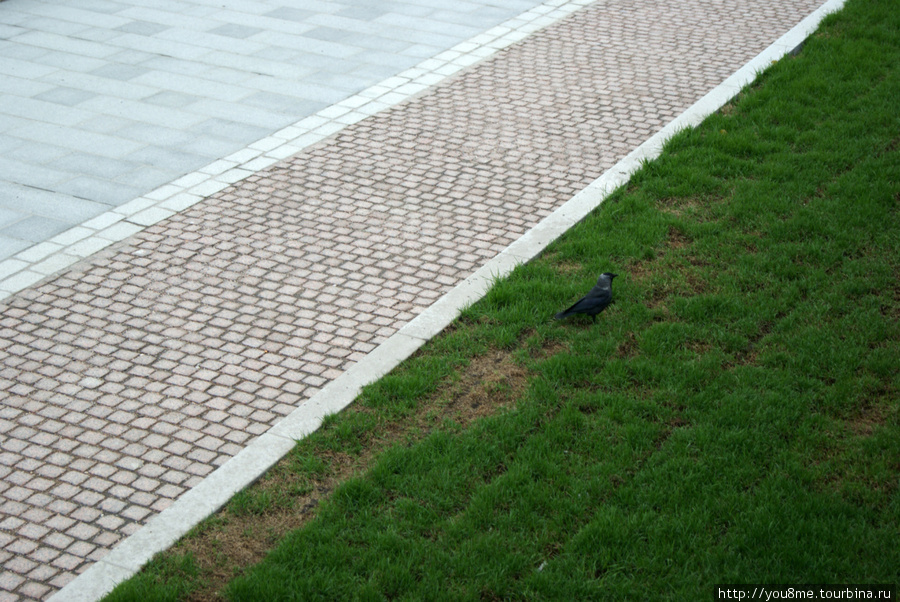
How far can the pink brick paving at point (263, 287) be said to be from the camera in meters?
5.33

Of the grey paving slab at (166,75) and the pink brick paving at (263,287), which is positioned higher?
the grey paving slab at (166,75)

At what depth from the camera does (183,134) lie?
10055 mm

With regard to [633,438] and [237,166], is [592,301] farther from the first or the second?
[237,166]

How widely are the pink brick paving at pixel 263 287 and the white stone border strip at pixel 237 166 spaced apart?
0.67 ft

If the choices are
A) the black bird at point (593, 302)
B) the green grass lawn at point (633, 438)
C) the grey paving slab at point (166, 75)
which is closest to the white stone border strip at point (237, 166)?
the grey paving slab at point (166, 75)

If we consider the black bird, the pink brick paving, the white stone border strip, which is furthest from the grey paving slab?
the black bird

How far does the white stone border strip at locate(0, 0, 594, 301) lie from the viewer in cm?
767

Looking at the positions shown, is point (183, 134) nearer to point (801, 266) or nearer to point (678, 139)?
point (678, 139)

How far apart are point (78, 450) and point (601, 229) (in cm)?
465


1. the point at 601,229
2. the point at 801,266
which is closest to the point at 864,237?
the point at 801,266

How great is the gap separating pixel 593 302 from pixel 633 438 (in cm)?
131

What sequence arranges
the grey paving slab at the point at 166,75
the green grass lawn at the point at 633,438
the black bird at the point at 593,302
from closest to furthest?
the green grass lawn at the point at 633,438
the black bird at the point at 593,302
the grey paving slab at the point at 166,75

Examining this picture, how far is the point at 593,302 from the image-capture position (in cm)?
643

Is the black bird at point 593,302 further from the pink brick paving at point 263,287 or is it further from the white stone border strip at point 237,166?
the white stone border strip at point 237,166
